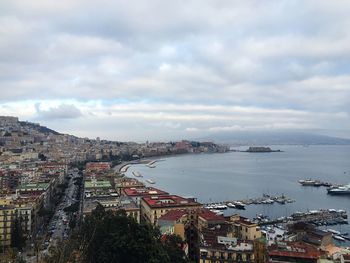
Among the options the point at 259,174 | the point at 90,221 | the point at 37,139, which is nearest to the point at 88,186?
the point at 90,221

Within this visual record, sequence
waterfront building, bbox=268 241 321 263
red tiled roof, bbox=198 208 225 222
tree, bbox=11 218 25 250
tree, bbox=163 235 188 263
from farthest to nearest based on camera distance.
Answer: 1. tree, bbox=11 218 25 250
2. red tiled roof, bbox=198 208 225 222
3. tree, bbox=163 235 188 263
4. waterfront building, bbox=268 241 321 263

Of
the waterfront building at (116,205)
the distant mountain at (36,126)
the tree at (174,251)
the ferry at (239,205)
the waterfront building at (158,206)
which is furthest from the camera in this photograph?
the distant mountain at (36,126)

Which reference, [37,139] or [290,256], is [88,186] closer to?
[290,256]

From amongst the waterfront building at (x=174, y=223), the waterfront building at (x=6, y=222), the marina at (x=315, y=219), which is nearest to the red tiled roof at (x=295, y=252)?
the waterfront building at (x=174, y=223)

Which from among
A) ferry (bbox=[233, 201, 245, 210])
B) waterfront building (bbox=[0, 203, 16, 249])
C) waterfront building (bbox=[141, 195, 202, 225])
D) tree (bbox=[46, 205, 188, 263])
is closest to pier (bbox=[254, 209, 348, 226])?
ferry (bbox=[233, 201, 245, 210])

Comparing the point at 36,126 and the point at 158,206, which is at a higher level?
the point at 36,126

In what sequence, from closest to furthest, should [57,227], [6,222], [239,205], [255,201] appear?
[6,222], [57,227], [239,205], [255,201]

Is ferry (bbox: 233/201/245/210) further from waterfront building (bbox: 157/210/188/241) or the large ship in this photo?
waterfront building (bbox: 157/210/188/241)

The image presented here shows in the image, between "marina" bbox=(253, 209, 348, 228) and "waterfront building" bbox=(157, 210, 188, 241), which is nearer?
"waterfront building" bbox=(157, 210, 188, 241)

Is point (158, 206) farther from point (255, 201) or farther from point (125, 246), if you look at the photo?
point (255, 201)

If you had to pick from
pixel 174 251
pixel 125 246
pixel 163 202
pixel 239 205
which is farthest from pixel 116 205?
pixel 239 205

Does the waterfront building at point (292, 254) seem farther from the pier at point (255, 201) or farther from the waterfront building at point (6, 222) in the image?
the pier at point (255, 201)
